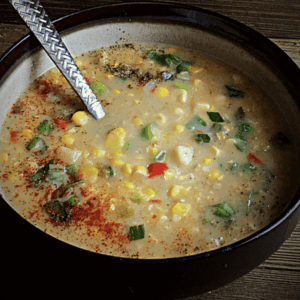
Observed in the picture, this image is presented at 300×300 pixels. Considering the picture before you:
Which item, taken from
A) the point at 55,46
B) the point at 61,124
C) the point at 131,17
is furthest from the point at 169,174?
the point at 131,17

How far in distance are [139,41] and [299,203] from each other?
147 cm

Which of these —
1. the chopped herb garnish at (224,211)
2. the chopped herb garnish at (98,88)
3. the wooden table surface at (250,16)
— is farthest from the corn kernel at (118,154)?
the wooden table surface at (250,16)

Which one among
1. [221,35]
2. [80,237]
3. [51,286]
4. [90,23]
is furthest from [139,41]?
[51,286]

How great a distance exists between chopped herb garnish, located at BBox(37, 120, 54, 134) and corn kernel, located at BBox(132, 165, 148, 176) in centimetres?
52

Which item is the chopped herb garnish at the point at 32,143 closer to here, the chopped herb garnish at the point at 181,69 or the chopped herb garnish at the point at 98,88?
the chopped herb garnish at the point at 98,88

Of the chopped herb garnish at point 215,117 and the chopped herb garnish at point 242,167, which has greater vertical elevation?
the chopped herb garnish at point 215,117

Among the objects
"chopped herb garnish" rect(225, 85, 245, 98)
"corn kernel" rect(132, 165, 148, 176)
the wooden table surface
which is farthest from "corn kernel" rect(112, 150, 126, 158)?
the wooden table surface

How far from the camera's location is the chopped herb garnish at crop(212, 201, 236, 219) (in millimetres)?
1812

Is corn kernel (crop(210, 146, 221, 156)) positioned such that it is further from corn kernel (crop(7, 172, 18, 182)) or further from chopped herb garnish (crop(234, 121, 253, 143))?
corn kernel (crop(7, 172, 18, 182))

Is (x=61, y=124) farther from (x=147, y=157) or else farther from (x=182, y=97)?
(x=182, y=97)

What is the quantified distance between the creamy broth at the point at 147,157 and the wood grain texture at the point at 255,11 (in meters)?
0.74

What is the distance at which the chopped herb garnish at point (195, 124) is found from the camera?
2.13 meters

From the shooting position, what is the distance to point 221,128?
83.9 inches

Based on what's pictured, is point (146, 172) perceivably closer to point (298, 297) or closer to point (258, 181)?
point (258, 181)
